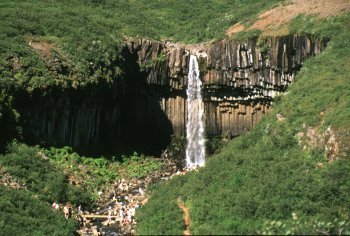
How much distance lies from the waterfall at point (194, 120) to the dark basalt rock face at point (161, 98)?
53 centimetres

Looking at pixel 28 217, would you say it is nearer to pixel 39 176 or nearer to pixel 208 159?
pixel 39 176

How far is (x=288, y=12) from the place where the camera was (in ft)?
173

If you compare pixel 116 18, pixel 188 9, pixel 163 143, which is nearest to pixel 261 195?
pixel 163 143

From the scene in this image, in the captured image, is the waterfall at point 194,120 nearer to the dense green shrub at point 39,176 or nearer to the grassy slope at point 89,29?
the grassy slope at point 89,29

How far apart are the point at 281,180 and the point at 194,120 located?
1878 centimetres

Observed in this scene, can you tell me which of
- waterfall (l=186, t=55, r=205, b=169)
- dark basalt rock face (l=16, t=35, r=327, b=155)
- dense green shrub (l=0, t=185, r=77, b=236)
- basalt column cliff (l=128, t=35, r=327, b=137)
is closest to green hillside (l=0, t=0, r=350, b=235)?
dense green shrub (l=0, t=185, r=77, b=236)

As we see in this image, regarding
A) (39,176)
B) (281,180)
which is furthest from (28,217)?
(281,180)

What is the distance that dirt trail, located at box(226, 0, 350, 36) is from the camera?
48.7m

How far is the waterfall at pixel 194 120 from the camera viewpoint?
47156 millimetres

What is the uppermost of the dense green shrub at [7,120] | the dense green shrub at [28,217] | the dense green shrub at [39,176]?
the dense green shrub at [7,120]

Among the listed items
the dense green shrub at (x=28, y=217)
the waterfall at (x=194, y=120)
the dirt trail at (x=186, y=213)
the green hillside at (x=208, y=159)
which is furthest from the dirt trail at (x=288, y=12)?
the dense green shrub at (x=28, y=217)

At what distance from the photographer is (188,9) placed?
235ft

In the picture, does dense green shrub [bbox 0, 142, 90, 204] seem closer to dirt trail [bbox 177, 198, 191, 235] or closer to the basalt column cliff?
dirt trail [bbox 177, 198, 191, 235]

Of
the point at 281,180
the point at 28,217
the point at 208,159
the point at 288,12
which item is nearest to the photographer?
the point at 281,180
